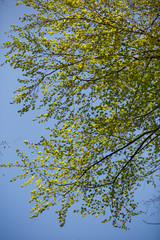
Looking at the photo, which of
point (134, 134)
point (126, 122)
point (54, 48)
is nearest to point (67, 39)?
point (54, 48)

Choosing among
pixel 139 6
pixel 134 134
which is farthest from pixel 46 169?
pixel 139 6

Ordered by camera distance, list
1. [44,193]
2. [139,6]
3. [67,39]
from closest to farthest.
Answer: [44,193] < [67,39] < [139,6]

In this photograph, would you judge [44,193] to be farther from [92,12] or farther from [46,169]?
[92,12]

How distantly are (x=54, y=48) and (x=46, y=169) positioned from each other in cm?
276

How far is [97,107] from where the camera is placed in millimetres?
4684

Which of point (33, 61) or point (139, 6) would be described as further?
point (139, 6)

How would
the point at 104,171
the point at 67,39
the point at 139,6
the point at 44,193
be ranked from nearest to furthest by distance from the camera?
the point at 44,193
the point at 104,171
the point at 67,39
the point at 139,6

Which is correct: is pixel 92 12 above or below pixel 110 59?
above

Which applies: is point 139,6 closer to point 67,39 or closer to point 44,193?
point 67,39

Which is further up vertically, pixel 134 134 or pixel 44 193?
pixel 134 134

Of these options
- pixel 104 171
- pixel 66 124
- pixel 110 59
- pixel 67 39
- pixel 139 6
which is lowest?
pixel 104 171

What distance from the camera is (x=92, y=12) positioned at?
4.99 metres

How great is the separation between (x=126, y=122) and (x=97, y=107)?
0.70 meters

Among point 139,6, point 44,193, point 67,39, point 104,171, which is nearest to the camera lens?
point 44,193
